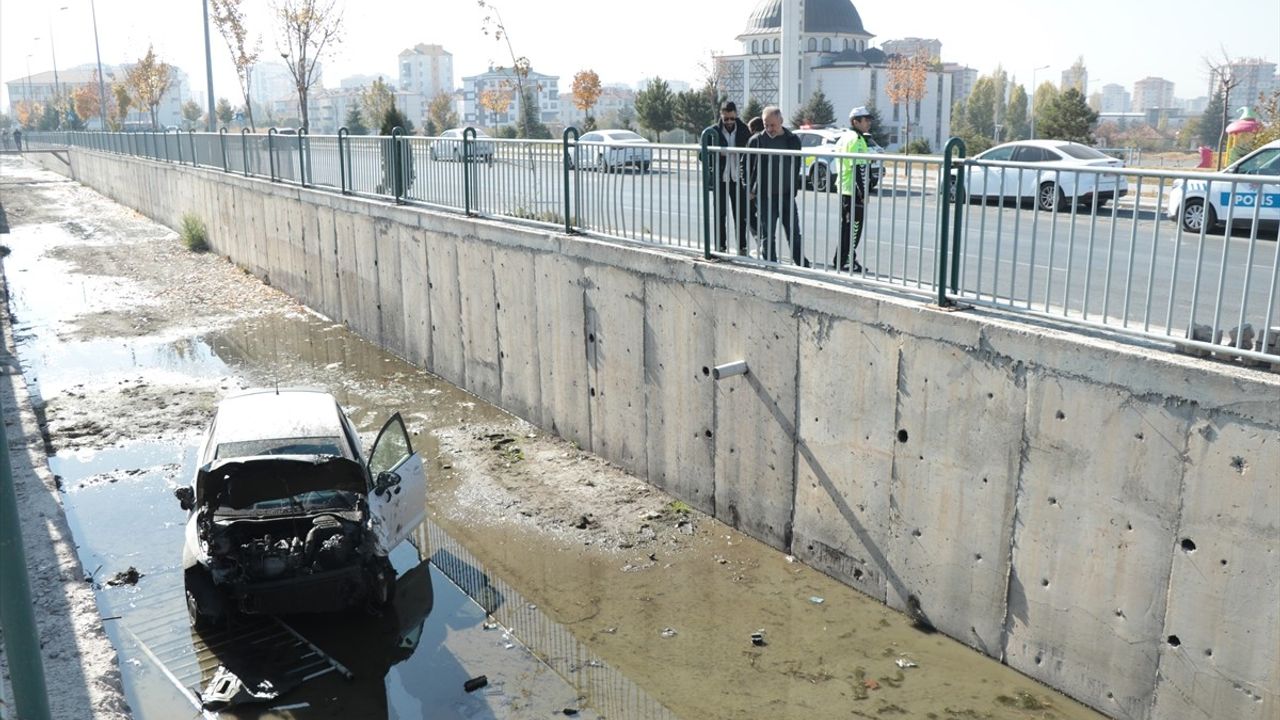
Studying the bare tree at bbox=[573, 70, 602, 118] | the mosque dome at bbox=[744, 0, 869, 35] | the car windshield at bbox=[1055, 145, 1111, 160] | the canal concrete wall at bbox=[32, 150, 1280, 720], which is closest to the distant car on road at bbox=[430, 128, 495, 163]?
the canal concrete wall at bbox=[32, 150, 1280, 720]

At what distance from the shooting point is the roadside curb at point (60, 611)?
222 inches

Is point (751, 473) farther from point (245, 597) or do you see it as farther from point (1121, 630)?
point (245, 597)

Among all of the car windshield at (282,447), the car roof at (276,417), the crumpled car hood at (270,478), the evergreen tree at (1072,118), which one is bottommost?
the crumpled car hood at (270,478)

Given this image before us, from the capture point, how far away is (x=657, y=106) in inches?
2122

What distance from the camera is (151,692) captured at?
621 centimetres

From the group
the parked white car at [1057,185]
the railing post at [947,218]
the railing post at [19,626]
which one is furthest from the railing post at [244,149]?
the railing post at [19,626]

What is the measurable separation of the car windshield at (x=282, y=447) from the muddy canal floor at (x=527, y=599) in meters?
1.21

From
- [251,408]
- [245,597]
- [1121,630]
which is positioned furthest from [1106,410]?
[251,408]

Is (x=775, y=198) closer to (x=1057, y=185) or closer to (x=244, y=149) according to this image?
(x=1057, y=185)

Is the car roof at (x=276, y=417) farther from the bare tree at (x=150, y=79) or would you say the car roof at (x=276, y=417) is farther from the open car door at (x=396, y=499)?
the bare tree at (x=150, y=79)

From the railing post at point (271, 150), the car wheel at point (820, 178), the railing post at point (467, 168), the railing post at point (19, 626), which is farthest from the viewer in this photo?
the railing post at point (271, 150)

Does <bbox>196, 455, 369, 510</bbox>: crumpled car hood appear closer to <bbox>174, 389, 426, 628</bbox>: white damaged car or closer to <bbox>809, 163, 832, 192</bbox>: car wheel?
<bbox>174, 389, 426, 628</bbox>: white damaged car

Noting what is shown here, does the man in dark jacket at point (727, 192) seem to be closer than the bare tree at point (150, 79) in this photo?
Yes

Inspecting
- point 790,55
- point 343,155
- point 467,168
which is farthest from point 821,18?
point 467,168
